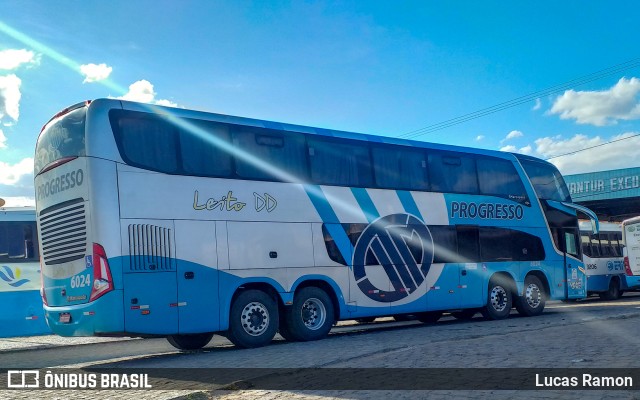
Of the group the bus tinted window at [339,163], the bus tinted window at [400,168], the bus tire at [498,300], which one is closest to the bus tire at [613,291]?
the bus tire at [498,300]

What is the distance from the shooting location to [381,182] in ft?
49.6

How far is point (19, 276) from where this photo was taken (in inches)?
652

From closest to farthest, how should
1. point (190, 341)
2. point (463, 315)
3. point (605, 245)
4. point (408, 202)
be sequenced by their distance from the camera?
point (190, 341) < point (408, 202) < point (463, 315) < point (605, 245)

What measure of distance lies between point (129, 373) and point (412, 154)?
8.85 m

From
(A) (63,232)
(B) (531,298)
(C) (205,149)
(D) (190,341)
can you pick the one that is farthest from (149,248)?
(B) (531,298)

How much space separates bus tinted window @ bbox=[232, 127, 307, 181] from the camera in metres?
12.8

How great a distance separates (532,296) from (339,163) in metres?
7.74

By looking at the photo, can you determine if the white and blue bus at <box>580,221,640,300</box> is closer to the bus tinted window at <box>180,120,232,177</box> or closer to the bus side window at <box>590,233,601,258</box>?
the bus side window at <box>590,233,601,258</box>

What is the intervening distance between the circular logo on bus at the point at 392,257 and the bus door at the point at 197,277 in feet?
11.7

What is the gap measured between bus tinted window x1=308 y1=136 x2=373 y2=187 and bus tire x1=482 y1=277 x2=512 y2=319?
5139 millimetres

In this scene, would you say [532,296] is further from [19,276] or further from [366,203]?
[19,276]

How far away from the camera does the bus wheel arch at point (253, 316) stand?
12188mm

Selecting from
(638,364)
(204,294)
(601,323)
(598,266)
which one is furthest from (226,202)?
(598,266)

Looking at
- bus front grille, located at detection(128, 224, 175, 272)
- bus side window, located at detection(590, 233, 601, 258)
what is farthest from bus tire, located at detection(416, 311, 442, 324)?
bus side window, located at detection(590, 233, 601, 258)
